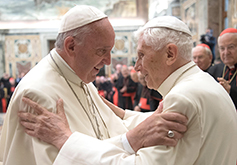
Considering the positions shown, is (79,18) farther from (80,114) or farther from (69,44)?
(80,114)

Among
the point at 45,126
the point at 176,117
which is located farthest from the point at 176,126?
the point at 45,126

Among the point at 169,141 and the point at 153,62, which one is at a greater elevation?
the point at 153,62

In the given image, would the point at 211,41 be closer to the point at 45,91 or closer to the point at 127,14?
the point at 45,91

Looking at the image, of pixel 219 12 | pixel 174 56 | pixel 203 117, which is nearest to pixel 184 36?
pixel 174 56

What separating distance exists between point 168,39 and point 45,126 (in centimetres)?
99

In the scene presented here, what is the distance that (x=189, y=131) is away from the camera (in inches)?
61.6

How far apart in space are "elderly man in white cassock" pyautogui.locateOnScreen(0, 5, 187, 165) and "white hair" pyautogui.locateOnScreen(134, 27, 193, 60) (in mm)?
421

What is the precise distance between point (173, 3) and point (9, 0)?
11.3m

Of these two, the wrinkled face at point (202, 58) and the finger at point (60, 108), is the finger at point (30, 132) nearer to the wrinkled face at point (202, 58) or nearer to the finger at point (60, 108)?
the finger at point (60, 108)

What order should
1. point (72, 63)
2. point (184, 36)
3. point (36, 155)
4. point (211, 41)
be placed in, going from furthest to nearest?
1. point (211, 41)
2. point (72, 63)
3. point (184, 36)
4. point (36, 155)

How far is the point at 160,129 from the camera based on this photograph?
1556 mm

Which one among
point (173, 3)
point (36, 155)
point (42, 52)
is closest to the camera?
point (36, 155)

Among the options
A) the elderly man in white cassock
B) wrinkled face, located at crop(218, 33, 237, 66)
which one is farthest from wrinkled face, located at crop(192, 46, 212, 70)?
the elderly man in white cassock

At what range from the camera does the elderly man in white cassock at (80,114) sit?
1.62m
